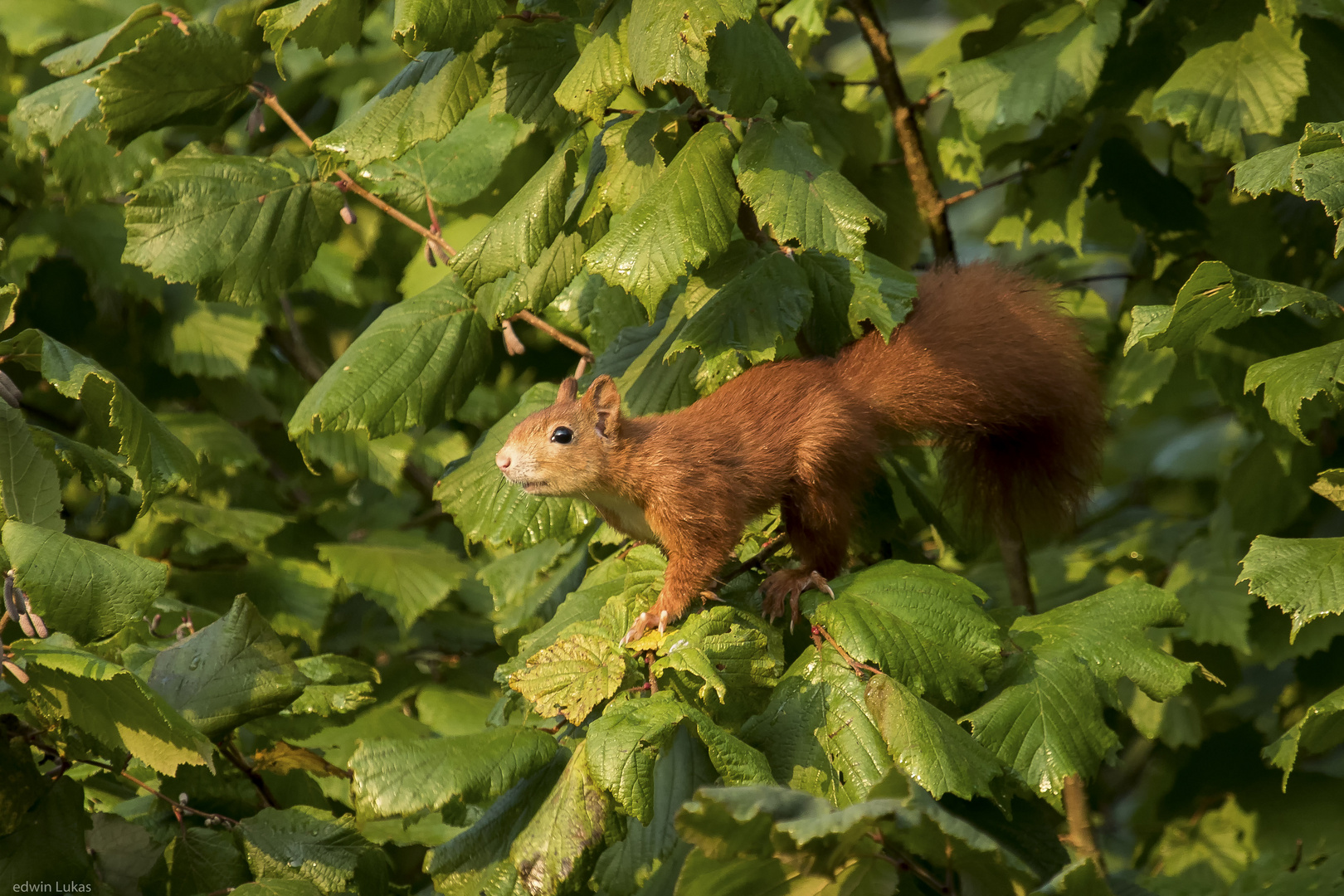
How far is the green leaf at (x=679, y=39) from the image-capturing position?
5.54ft

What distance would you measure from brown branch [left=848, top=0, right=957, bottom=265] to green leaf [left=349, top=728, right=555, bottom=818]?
68.5 inches

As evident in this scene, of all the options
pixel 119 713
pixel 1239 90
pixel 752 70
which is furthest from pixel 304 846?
pixel 1239 90

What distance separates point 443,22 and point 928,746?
4.09ft

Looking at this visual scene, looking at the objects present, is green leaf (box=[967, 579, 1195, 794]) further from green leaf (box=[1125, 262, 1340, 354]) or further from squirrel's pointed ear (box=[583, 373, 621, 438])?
squirrel's pointed ear (box=[583, 373, 621, 438])

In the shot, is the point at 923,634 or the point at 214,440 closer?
the point at 923,634

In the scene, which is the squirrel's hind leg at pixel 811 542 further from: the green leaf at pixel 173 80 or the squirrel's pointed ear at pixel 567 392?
the green leaf at pixel 173 80

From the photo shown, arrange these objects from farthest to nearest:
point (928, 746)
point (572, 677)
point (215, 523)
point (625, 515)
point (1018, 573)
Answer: point (215, 523) → point (1018, 573) → point (625, 515) → point (572, 677) → point (928, 746)

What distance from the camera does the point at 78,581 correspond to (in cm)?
168

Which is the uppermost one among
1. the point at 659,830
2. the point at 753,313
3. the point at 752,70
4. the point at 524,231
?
the point at 752,70

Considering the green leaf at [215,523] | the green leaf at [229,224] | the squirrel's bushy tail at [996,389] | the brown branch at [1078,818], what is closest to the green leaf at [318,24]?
the green leaf at [229,224]

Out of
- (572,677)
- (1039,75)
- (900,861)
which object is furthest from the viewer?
(1039,75)

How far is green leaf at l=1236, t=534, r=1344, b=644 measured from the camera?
1.79 m

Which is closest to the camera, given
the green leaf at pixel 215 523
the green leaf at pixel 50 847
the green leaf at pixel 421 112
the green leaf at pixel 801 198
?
the green leaf at pixel 801 198

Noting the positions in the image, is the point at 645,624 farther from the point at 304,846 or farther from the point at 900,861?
the point at 304,846
